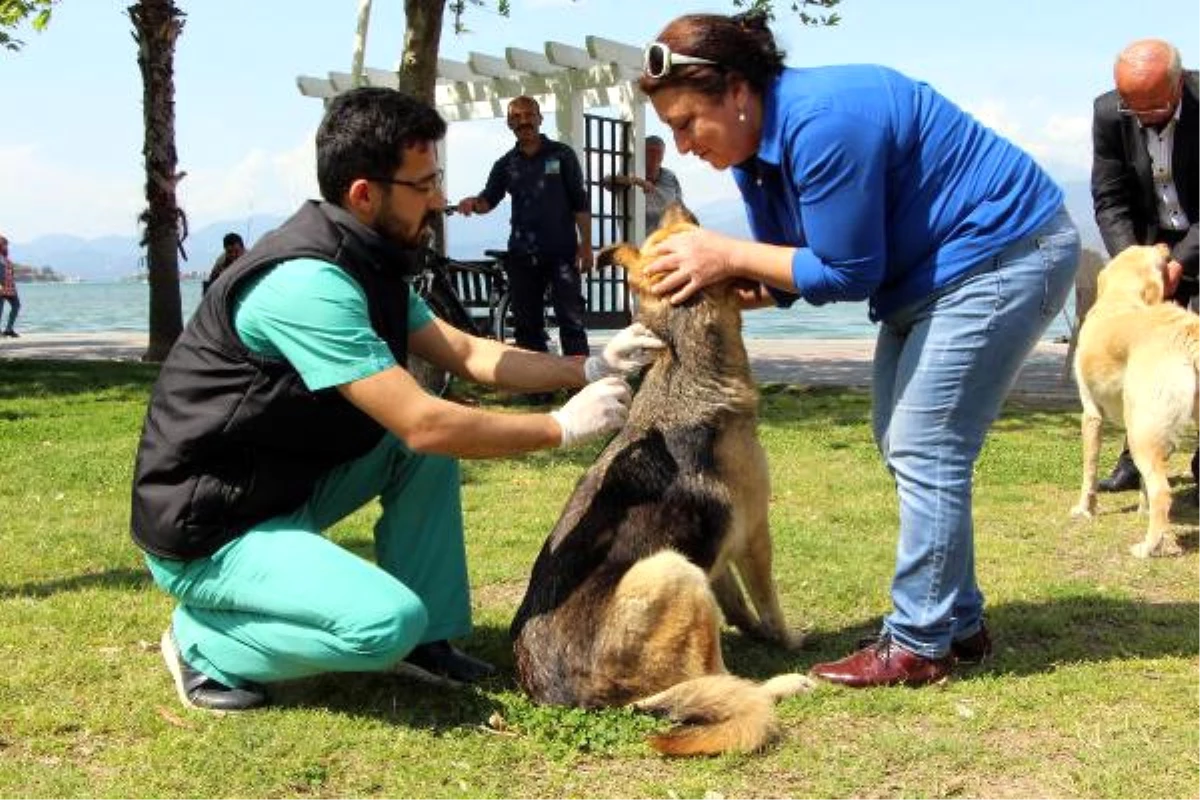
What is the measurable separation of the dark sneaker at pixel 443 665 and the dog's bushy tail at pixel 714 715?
70cm

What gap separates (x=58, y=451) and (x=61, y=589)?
3.53 metres

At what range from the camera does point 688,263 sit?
12.6ft

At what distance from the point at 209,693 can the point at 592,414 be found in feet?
4.93

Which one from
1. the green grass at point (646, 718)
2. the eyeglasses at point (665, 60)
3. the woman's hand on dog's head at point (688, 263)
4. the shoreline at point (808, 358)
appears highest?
the eyeglasses at point (665, 60)

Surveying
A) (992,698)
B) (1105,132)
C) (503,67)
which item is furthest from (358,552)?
(503,67)

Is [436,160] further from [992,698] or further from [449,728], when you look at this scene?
[992,698]

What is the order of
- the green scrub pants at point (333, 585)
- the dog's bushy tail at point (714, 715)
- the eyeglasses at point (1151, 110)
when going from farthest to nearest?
the eyeglasses at point (1151, 110) < the green scrub pants at point (333, 585) < the dog's bushy tail at point (714, 715)

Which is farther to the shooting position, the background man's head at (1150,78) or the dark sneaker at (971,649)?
the background man's head at (1150,78)

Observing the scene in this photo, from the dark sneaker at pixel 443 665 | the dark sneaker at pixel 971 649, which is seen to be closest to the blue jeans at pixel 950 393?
the dark sneaker at pixel 971 649

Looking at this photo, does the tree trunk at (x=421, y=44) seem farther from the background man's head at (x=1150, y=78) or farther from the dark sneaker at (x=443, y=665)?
the dark sneaker at (x=443, y=665)

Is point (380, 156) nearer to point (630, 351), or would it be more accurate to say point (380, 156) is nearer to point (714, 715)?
point (630, 351)

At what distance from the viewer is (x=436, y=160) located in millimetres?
3781

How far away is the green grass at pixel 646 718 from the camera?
329cm

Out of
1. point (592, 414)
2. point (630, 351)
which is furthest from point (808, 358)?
point (592, 414)
